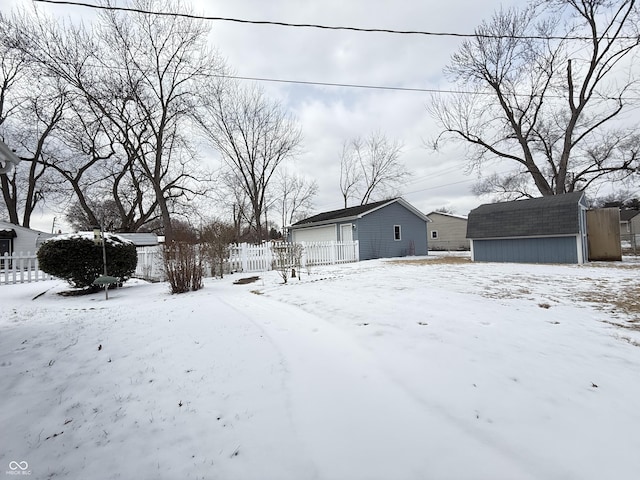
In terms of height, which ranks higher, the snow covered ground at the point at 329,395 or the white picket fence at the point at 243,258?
the white picket fence at the point at 243,258

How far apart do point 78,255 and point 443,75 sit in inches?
729

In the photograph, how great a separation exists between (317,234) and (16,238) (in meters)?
19.0

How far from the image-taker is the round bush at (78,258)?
23.5 ft

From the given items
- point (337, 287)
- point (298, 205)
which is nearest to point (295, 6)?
point (337, 287)

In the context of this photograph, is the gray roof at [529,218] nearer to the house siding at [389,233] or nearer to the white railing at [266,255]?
the house siding at [389,233]

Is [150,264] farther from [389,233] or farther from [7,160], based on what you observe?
[389,233]

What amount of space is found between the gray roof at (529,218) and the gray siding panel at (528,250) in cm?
38

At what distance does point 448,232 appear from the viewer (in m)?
33.4

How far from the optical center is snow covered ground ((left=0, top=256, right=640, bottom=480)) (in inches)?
60.7

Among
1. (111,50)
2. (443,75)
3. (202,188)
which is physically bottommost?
(202,188)

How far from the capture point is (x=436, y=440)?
169cm

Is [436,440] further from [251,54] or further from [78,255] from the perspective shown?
[251,54]

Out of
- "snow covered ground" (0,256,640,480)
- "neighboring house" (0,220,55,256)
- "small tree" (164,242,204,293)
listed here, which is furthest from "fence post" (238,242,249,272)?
"neighboring house" (0,220,55,256)

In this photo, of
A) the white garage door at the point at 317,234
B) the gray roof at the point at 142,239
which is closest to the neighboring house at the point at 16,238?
the gray roof at the point at 142,239
